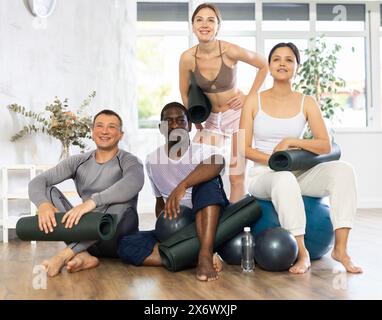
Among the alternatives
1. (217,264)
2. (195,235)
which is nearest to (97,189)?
(195,235)

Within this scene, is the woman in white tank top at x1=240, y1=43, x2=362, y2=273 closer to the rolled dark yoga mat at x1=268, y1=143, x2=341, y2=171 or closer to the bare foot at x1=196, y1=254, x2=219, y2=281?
the rolled dark yoga mat at x1=268, y1=143, x2=341, y2=171

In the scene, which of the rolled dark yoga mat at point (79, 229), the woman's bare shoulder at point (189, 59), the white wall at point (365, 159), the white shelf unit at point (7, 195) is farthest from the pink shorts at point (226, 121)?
the white wall at point (365, 159)

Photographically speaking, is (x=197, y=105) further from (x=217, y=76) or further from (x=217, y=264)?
(x=217, y=264)

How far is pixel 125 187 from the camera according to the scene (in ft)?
8.87

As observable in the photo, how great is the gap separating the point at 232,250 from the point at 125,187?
0.63 metres

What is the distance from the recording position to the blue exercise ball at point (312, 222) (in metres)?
2.65

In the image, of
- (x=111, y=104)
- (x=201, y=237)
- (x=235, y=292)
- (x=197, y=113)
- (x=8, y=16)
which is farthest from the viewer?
(x=111, y=104)

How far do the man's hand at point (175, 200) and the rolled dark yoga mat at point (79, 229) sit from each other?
10.7 inches

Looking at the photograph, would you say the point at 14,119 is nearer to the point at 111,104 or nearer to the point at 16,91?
the point at 16,91

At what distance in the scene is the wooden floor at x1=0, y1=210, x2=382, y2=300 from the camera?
2.07m

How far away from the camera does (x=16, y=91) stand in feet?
13.8

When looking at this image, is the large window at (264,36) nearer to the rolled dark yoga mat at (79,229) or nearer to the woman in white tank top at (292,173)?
the woman in white tank top at (292,173)

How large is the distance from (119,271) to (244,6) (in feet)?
14.3
